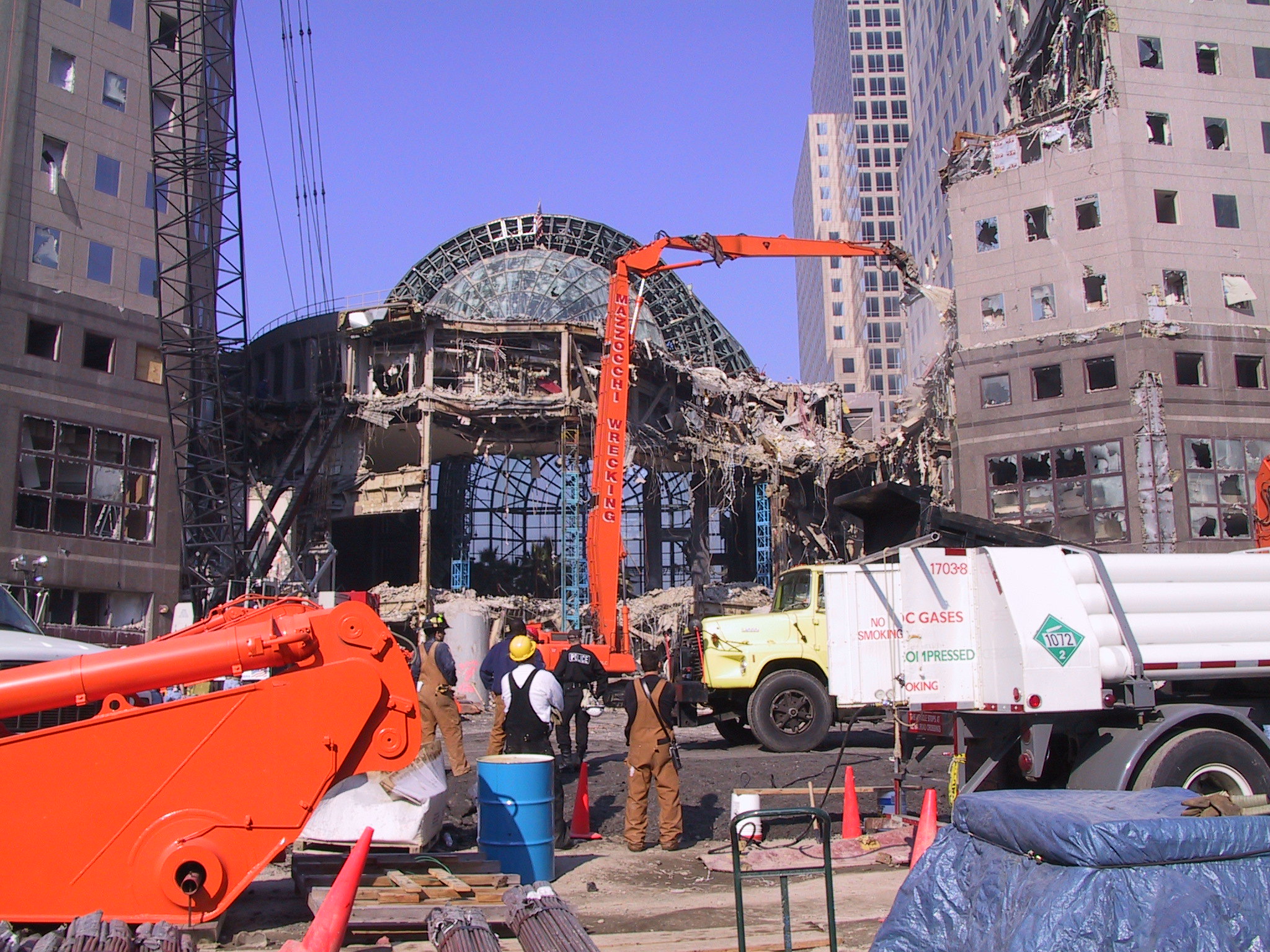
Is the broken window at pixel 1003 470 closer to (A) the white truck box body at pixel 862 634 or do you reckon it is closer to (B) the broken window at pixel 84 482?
(A) the white truck box body at pixel 862 634

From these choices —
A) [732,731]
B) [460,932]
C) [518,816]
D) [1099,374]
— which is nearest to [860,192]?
[1099,374]

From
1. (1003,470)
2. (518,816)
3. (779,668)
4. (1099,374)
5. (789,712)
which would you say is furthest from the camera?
(1003,470)

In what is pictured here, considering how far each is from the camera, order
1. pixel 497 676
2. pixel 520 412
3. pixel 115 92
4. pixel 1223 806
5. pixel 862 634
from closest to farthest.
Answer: pixel 1223 806
pixel 862 634
pixel 497 676
pixel 115 92
pixel 520 412

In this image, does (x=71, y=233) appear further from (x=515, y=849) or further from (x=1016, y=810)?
(x=1016, y=810)

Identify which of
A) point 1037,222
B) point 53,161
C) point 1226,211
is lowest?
point 1226,211

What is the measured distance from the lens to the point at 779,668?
15.7 m

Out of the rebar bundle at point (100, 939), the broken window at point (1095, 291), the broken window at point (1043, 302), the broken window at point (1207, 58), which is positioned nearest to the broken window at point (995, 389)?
the broken window at point (1043, 302)

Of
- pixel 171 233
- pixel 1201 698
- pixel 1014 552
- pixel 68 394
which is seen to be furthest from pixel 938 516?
pixel 171 233

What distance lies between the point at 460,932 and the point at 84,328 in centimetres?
2836

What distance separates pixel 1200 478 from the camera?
90.4 feet

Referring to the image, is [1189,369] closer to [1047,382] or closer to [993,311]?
[1047,382]

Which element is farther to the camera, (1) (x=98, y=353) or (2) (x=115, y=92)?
(2) (x=115, y=92)

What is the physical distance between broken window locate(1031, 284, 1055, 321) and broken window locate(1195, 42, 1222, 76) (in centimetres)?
751

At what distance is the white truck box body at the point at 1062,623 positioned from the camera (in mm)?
7992
